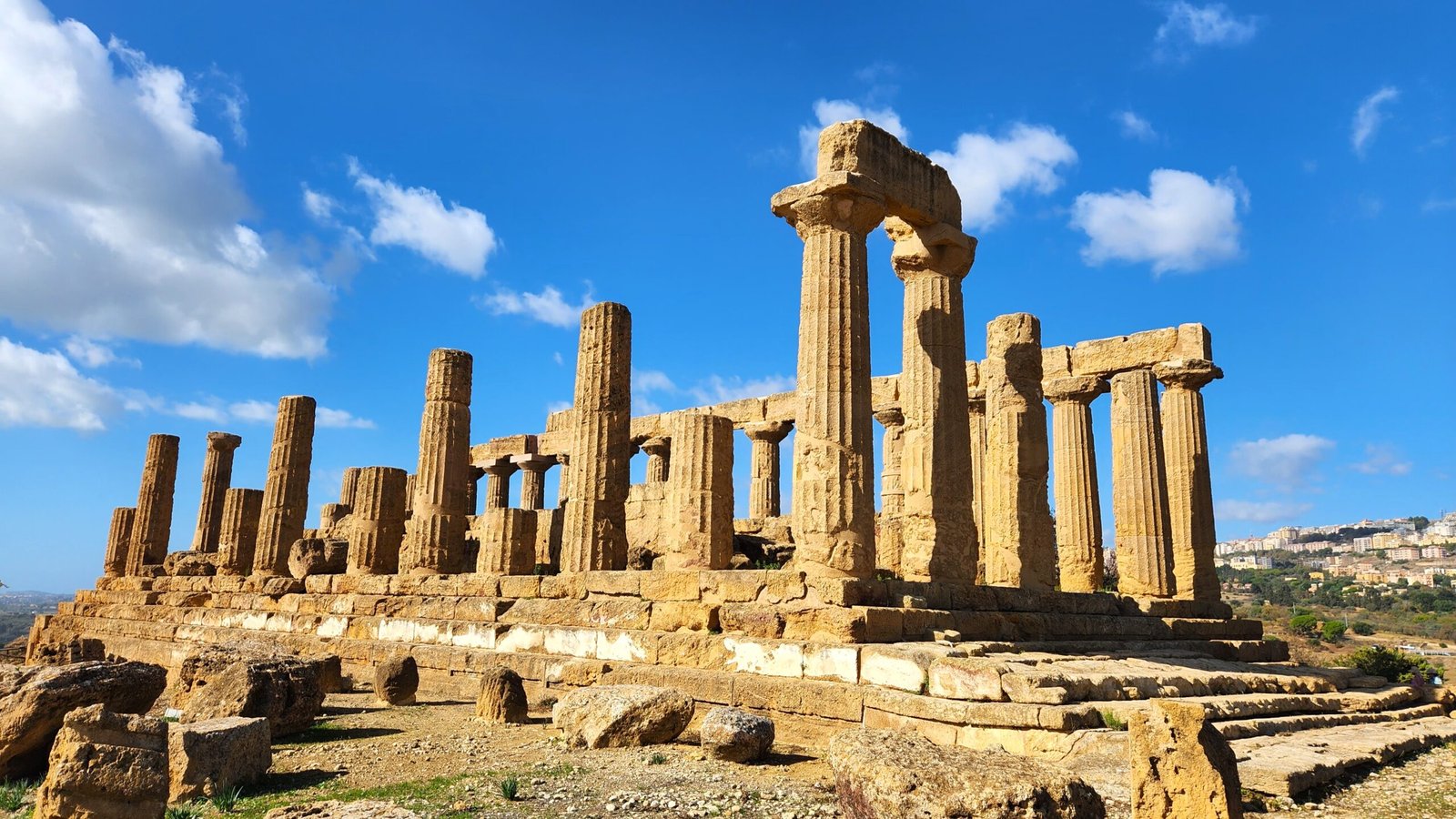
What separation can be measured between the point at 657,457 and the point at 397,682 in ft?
52.5

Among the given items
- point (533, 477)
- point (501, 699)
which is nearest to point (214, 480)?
point (533, 477)

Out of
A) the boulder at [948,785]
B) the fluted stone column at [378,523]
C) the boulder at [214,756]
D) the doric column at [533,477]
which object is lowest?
the boulder at [214,756]

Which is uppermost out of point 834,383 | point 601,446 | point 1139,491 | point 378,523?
point 834,383

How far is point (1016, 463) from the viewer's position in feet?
50.0

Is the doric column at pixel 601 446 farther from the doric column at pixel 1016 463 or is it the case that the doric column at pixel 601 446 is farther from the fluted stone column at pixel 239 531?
the fluted stone column at pixel 239 531

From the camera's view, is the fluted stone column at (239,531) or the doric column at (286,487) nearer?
the doric column at (286,487)

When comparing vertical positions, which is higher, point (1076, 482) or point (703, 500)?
point (1076, 482)

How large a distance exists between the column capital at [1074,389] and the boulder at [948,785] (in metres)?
14.9

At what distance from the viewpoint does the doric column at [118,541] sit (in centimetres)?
2822

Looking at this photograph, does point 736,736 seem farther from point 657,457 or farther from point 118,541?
point 118,541

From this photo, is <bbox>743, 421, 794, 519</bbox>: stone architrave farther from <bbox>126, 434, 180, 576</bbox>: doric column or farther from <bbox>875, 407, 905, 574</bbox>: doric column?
<bbox>126, 434, 180, 576</bbox>: doric column

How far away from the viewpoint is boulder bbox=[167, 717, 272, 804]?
6.71 metres

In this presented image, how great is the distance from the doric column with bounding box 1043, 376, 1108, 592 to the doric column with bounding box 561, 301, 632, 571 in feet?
27.1

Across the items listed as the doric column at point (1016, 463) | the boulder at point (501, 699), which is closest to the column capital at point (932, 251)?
the doric column at point (1016, 463)
